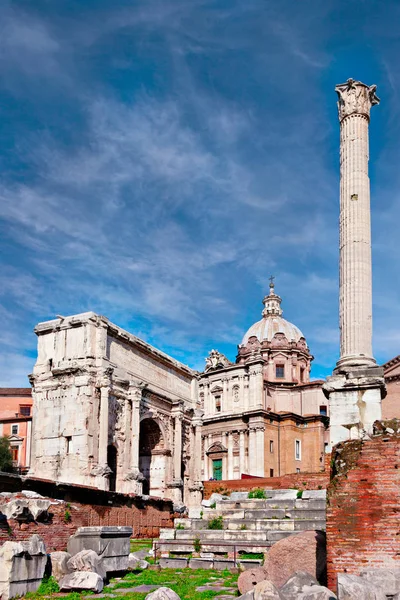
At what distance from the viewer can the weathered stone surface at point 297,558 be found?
34.6 ft

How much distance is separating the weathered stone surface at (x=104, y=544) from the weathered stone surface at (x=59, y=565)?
0.75m

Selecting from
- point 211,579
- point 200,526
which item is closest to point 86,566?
point 211,579

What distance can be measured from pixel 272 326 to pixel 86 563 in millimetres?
60906

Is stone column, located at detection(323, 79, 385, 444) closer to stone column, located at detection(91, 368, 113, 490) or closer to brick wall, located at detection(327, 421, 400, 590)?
brick wall, located at detection(327, 421, 400, 590)

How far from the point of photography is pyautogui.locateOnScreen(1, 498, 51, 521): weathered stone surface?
13406mm

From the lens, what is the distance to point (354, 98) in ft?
69.6

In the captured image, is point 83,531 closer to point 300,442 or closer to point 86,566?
point 86,566

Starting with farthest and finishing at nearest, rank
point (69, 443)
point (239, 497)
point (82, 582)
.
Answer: point (69, 443) → point (239, 497) → point (82, 582)

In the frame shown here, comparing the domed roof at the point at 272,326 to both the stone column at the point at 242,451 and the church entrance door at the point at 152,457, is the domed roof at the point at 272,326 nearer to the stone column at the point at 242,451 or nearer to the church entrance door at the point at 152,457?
the stone column at the point at 242,451

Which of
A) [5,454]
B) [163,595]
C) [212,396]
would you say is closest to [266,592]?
[163,595]

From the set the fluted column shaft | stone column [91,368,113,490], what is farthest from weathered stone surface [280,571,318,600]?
stone column [91,368,113,490]

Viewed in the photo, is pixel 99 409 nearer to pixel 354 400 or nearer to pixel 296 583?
pixel 354 400

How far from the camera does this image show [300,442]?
6359 cm

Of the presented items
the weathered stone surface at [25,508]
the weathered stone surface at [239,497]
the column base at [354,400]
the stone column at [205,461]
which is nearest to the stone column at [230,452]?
the stone column at [205,461]
